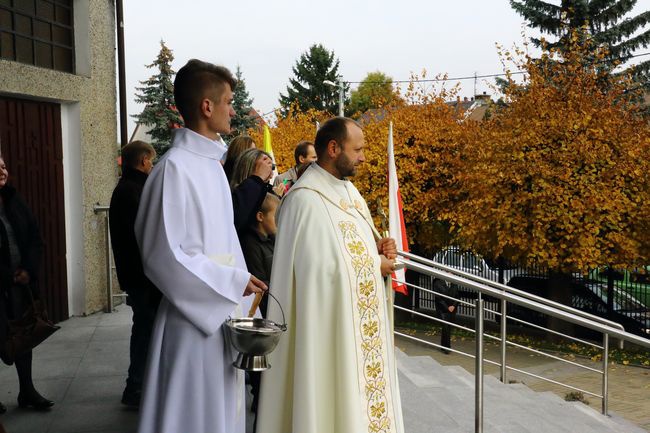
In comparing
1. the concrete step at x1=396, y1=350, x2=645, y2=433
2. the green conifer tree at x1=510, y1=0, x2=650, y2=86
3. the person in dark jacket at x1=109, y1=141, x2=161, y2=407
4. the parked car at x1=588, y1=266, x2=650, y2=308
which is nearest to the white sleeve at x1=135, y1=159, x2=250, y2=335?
the person in dark jacket at x1=109, y1=141, x2=161, y2=407

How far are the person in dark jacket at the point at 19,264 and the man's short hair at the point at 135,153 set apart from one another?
711mm

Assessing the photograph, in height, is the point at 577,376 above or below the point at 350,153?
below

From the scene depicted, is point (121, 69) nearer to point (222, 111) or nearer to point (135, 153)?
point (135, 153)

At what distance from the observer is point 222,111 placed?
2721mm

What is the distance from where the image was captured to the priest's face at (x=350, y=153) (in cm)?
361

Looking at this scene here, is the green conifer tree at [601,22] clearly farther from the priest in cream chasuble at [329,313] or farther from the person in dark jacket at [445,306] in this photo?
the priest in cream chasuble at [329,313]

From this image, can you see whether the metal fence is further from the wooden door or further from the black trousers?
the black trousers

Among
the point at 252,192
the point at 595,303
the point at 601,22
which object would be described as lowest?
the point at 595,303

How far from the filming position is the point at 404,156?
19.9 m

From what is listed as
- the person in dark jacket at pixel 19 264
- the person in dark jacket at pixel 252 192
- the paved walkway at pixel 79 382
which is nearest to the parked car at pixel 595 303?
the paved walkway at pixel 79 382

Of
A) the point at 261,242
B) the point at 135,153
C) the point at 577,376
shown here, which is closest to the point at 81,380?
the point at 135,153

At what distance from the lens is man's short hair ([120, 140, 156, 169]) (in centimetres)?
445

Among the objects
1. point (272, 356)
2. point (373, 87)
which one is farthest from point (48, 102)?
point (373, 87)

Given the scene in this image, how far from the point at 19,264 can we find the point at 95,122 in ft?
12.2
